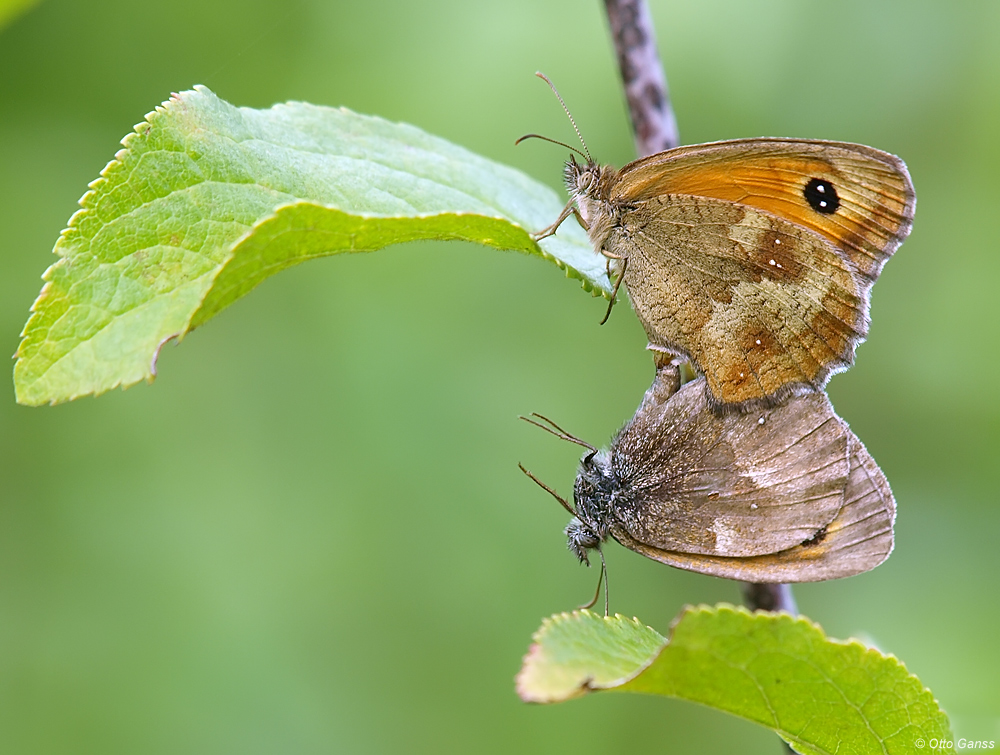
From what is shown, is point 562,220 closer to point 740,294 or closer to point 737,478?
point 740,294

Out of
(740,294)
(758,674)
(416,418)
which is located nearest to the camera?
(758,674)

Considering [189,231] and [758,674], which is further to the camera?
[189,231]

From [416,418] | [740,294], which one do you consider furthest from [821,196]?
→ [416,418]

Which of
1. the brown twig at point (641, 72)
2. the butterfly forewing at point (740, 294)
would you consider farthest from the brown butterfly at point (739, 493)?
the brown twig at point (641, 72)

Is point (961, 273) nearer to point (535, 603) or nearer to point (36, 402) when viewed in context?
point (535, 603)

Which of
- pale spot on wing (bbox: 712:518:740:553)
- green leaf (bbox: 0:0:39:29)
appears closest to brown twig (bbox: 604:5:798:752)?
pale spot on wing (bbox: 712:518:740:553)

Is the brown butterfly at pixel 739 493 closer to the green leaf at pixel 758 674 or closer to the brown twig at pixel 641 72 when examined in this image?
the brown twig at pixel 641 72
